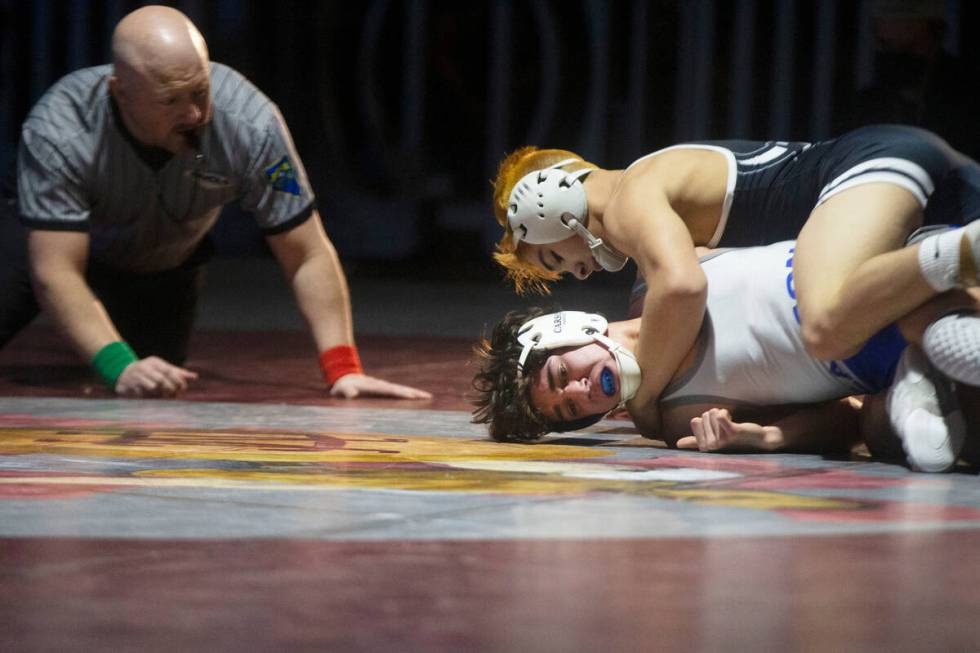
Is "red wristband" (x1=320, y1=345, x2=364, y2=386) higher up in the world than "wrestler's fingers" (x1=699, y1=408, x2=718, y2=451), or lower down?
lower down

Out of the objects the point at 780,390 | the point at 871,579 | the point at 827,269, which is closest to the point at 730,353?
the point at 780,390

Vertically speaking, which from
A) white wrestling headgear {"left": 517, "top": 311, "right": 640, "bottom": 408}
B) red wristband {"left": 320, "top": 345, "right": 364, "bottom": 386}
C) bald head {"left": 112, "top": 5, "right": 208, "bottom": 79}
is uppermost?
bald head {"left": 112, "top": 5, "right": 208, "bottom": 79}

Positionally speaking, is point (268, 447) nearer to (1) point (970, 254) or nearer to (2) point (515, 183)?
(2) point (515, 183)

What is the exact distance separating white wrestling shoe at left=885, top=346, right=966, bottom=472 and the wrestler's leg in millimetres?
98

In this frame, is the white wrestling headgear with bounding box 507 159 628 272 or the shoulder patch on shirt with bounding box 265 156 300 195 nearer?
the white wrestling headgear with bounding box 507 159 628 272

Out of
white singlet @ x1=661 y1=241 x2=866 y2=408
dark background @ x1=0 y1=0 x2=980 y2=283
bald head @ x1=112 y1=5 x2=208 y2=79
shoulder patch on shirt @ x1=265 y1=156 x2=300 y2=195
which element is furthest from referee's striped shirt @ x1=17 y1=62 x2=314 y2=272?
dark background @ x1=0 y1=0 x2=980 y2=283

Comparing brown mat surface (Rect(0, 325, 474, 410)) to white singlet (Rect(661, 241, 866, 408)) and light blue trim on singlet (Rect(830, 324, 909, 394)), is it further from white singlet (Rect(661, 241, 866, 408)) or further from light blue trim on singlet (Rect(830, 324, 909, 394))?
light blue trim on singlet (Rect(830, 324, 909, 394))

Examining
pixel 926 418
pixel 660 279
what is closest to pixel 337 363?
pixel 660 279

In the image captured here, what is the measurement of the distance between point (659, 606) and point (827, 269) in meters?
1.19

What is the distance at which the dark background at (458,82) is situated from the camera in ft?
25.1

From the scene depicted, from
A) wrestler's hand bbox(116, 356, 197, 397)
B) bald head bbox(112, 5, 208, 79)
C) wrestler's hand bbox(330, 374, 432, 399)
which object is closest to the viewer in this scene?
bald head bbox(112, 5, 208, 79)

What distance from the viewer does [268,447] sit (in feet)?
9.36

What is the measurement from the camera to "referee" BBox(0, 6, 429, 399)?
3639 millimetres

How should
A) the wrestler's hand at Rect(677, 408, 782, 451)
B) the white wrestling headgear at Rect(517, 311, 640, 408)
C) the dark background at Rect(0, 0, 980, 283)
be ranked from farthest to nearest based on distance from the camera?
1. the dark background at Rect(0, 0, 980, 283)
2. the white wrestling headgear at Rect(517, 311, 640, 408)
3. the wrestler's hand at Rect(677, 408, 782, 451)
